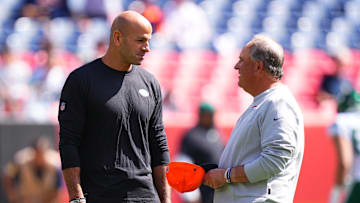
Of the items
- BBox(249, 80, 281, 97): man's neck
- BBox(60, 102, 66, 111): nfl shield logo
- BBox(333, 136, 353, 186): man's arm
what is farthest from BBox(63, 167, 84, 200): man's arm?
BBox(333, 136, 353, 186): man's arm

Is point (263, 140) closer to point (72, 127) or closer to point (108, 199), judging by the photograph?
point (108, 199)

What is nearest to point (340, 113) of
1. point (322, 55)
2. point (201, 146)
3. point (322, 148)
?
point (201, 146)

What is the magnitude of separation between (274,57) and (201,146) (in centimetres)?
493

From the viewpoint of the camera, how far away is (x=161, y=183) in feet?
13.7

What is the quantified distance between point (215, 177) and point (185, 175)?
175 mm

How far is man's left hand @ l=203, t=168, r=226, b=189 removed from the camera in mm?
3814

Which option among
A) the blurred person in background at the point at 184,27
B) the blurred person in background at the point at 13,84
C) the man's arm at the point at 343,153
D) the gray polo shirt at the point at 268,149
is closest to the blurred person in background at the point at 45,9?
the blurred person in background at the point at 13,84

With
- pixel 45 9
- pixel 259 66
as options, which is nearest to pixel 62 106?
pixel 259 66

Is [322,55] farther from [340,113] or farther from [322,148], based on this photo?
[340,113]

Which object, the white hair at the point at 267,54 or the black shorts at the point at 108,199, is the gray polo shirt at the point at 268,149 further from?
the black shorts at the point at 108,199

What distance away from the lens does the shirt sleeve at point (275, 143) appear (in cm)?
364

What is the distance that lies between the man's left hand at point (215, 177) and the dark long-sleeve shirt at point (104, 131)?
354 mm

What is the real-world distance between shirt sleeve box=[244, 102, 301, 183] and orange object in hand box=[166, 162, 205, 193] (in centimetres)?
31

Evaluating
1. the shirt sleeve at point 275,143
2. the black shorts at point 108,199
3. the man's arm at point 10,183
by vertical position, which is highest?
the shirt sleeve at point 275,143
